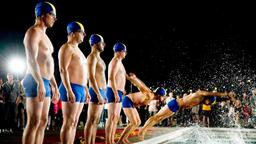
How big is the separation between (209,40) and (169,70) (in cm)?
655

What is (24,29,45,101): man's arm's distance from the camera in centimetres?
420

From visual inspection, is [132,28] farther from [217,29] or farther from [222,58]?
[222,58]

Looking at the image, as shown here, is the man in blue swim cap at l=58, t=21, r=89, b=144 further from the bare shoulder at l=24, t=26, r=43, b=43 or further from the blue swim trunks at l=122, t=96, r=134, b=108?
the blue swim trunks at l=122, t=96, r=134, b=108

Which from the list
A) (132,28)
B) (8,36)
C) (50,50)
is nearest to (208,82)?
(132,28)

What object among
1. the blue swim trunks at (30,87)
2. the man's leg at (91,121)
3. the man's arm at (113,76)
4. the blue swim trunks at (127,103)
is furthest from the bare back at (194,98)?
the blue swim trunks at (30,87)

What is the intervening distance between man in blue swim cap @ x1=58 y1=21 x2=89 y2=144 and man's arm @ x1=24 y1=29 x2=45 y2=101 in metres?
0.94

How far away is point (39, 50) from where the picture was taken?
4.59m

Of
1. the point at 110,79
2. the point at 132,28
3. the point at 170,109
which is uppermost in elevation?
the point at 132,28

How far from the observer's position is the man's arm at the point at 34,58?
420cm

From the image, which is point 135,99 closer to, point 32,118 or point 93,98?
point 93,98

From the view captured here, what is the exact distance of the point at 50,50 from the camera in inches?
189

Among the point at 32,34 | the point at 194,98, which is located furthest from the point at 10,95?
the point at 32,34

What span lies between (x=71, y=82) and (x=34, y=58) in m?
1.23

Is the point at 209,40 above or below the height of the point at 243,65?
above
